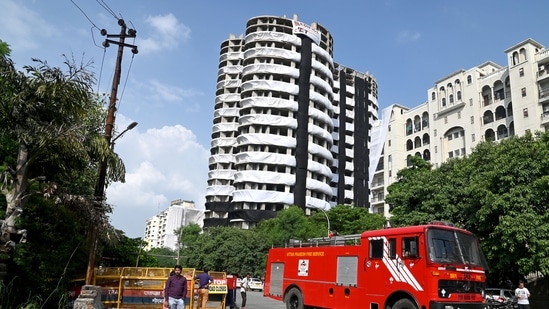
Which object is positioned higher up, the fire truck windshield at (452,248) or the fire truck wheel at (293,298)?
the fire truck windshield at (452,248)

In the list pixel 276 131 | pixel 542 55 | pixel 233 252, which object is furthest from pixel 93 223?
pixel 276 131

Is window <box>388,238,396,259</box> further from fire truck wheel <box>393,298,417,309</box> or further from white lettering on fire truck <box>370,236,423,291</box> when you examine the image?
fire truck wheel <box>393,298,417,309</box>

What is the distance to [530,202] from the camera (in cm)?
2059

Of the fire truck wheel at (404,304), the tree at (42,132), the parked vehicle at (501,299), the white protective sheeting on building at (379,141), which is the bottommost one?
the parked vehicle at (501,299)

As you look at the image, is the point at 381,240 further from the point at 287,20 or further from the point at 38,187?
the point at 287,20

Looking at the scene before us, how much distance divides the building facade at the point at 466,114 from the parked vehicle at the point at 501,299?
2777 cm

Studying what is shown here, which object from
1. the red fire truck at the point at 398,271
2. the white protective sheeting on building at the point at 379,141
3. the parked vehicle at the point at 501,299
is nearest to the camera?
the red fire truck at the point at 398,271

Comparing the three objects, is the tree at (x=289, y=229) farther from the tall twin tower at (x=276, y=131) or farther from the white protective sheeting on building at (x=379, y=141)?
the white protective sheeting on building at (x=379, y=141)

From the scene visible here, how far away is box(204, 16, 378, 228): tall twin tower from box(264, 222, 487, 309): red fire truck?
54.1m

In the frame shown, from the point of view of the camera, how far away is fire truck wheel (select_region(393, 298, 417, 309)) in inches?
485

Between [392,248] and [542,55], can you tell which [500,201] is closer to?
[392,248]

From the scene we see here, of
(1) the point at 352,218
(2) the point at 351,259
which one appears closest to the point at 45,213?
Answer: (2) the point at 351,259

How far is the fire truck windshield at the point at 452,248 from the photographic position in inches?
484

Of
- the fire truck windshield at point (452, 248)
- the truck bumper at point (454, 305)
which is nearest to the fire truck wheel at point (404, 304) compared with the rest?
the truck bumper at point (454, 305)
